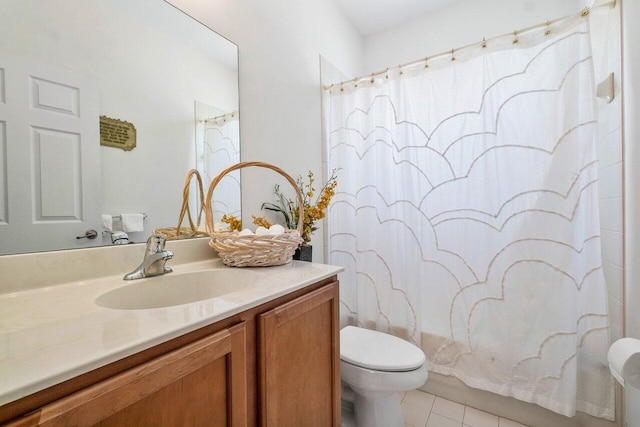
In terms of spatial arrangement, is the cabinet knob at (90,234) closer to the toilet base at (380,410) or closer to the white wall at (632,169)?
the toilet base at (380,410)

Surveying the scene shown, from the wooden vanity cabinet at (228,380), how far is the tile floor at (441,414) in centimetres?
82

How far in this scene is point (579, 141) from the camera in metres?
1.28

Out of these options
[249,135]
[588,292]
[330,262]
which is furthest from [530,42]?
[330,262]

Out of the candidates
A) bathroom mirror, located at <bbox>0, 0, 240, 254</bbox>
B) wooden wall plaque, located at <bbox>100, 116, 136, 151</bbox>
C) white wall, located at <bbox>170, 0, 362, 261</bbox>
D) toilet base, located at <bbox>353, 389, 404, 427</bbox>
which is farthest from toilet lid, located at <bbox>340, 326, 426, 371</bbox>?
wooden wall plaque, located at <bbox>100, 116, 136, 151</bbox>

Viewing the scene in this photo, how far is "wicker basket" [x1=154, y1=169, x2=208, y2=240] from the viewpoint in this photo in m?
1.09

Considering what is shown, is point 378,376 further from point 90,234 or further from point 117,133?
point 117,133

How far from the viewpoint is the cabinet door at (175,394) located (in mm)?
416

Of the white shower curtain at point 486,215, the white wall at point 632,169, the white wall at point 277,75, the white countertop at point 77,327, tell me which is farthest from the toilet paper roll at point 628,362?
the white wall at point 277,75

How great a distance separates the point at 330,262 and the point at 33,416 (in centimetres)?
167

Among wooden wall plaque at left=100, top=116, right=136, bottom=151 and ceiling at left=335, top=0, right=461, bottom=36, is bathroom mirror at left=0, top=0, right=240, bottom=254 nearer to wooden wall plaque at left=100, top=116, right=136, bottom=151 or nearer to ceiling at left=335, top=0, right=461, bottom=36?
wooden wall plaque at left=100, top=116, right=136, bottom=151

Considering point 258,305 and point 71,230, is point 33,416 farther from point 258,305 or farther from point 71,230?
point 71,230

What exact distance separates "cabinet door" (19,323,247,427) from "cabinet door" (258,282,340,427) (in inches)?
3.2

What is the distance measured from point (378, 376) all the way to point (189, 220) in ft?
3.39

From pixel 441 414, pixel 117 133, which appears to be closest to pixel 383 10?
pixel 117 133
